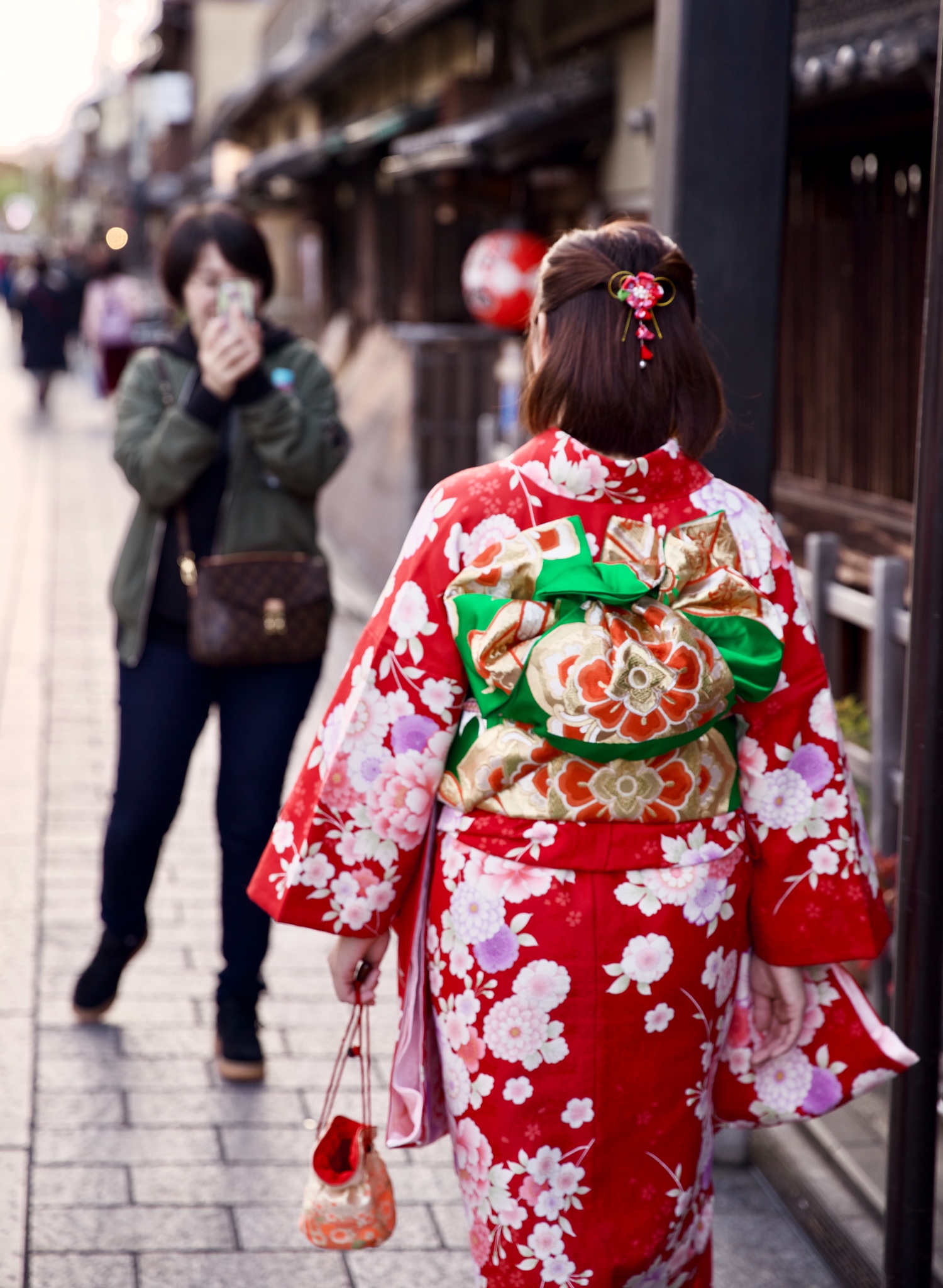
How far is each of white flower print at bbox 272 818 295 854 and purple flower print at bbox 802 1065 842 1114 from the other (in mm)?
927

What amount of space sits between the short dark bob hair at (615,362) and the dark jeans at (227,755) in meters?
1.66

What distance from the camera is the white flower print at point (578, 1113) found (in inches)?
87.7

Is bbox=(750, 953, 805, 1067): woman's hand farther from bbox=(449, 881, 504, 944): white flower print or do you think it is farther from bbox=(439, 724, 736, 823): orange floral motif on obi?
→ bbox=(449, 881, 504, 944): white flower print

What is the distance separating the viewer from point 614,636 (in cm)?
207

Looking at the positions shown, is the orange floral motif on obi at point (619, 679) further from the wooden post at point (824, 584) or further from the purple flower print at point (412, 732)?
the wooden post at point (824, 584)

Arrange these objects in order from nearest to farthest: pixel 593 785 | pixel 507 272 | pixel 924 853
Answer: pixel 593 785, pixel 924 853, pixel 507 272

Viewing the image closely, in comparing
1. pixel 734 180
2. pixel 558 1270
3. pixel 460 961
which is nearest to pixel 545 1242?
pixel 558 1270

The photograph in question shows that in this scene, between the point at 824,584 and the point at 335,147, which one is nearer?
the point at 824,584

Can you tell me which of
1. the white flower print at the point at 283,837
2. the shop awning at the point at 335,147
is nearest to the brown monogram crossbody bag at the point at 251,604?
the white flower print at the point at 283,837

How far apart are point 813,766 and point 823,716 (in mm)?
77

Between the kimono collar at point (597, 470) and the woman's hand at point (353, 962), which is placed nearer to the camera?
the kimono collar at point (597, 470)

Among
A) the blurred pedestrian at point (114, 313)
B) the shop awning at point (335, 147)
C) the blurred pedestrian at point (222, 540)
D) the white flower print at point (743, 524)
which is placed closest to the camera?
the white flower print at point (743, 524)

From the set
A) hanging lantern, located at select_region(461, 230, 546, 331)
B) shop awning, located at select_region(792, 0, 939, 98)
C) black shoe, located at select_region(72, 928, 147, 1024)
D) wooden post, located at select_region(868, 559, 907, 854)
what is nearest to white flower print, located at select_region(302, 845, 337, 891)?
black shoe, located at select_region(72, 928, 147, 1024)

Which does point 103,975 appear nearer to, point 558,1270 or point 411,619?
point 558,1270
